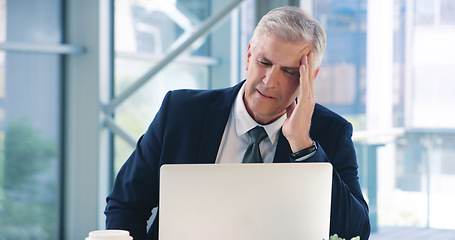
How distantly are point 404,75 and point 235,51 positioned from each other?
152 centimetres

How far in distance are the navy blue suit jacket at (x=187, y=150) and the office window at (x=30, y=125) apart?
247 centimetres

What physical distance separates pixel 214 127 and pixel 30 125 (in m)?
2.71

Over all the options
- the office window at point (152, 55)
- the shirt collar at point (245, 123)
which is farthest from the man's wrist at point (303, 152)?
the office window at point (152, 55)

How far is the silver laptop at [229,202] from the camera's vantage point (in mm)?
1378

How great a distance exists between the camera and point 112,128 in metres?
4.48

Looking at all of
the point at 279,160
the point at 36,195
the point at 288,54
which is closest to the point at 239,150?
the point at 279,160

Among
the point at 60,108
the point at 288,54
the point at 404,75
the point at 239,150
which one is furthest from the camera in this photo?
the point at 60,108

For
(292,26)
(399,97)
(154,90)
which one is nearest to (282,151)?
(292,26)

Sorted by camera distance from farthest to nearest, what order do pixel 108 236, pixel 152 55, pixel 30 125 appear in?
pixel 152 55, pixel 30 125, pixel 108 236

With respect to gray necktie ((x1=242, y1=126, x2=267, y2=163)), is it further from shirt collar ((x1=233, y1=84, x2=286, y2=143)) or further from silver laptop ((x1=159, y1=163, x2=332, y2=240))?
silver laptop ((x1=159, y1=163, x2=332, y2=240))

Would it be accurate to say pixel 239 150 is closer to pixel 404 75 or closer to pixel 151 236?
pixel 151 236

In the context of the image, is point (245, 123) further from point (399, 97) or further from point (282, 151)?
point (399, 97)

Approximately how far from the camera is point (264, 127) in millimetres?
2033

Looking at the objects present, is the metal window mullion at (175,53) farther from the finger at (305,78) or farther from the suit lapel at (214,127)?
the finger at (305,78)
